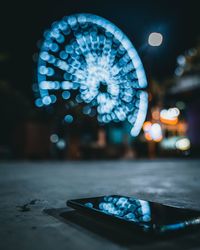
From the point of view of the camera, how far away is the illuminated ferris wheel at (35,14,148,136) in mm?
5355

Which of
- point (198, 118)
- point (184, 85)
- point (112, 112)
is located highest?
point (184, 85)

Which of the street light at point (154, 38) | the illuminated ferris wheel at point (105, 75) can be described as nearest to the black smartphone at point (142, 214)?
the illuminated ferris wheel at point (105, 75)

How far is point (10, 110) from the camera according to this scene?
22.7 meters

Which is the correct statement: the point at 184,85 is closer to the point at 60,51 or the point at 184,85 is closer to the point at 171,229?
the point at 60,51

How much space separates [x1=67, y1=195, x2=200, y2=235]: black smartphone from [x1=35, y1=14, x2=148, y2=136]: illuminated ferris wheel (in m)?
1.48

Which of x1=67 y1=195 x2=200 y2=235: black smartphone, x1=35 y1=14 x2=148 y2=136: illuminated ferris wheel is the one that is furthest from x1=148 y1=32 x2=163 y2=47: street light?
x1=67 y1=195 x2=200 y2=235: black smartphone

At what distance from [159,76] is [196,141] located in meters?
6.58

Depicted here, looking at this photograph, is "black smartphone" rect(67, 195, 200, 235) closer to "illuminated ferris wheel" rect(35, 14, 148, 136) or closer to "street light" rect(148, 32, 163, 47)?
"illuminated ferris wheel" rect(35, 14, 148, 136)

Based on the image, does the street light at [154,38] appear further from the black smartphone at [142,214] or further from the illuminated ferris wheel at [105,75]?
the black smartphone at [142,214]

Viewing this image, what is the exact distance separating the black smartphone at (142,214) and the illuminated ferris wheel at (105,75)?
1.48 meters

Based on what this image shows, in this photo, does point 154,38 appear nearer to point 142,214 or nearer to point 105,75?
point 105,75

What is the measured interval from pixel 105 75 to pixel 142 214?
2899 mm

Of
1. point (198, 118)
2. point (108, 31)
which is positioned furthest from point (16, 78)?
point (108, 31)

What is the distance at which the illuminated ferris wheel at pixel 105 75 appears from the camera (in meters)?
5.36
